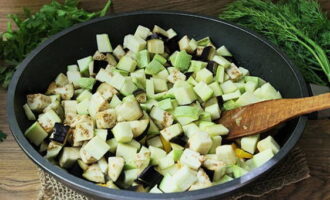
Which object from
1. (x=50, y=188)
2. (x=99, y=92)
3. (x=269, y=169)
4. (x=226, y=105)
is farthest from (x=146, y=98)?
(x=269, y=169)

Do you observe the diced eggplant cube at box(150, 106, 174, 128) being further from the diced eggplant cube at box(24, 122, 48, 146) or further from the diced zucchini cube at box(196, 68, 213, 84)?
the diced eggplant cube at box(24, 122, 48, 146)

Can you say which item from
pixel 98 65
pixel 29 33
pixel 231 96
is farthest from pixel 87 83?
pixel 231 96

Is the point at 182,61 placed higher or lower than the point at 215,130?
higher

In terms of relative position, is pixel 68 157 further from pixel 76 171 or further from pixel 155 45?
pixel 155 45

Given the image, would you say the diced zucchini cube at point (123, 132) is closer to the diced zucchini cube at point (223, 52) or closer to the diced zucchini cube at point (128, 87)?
the diced zucchini cube at point (128, 87)

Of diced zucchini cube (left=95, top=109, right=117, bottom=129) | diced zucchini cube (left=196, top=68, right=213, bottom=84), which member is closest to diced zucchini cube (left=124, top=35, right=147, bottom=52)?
diced zucchini cube (left=196, top=68, right=213, bottom=84)
